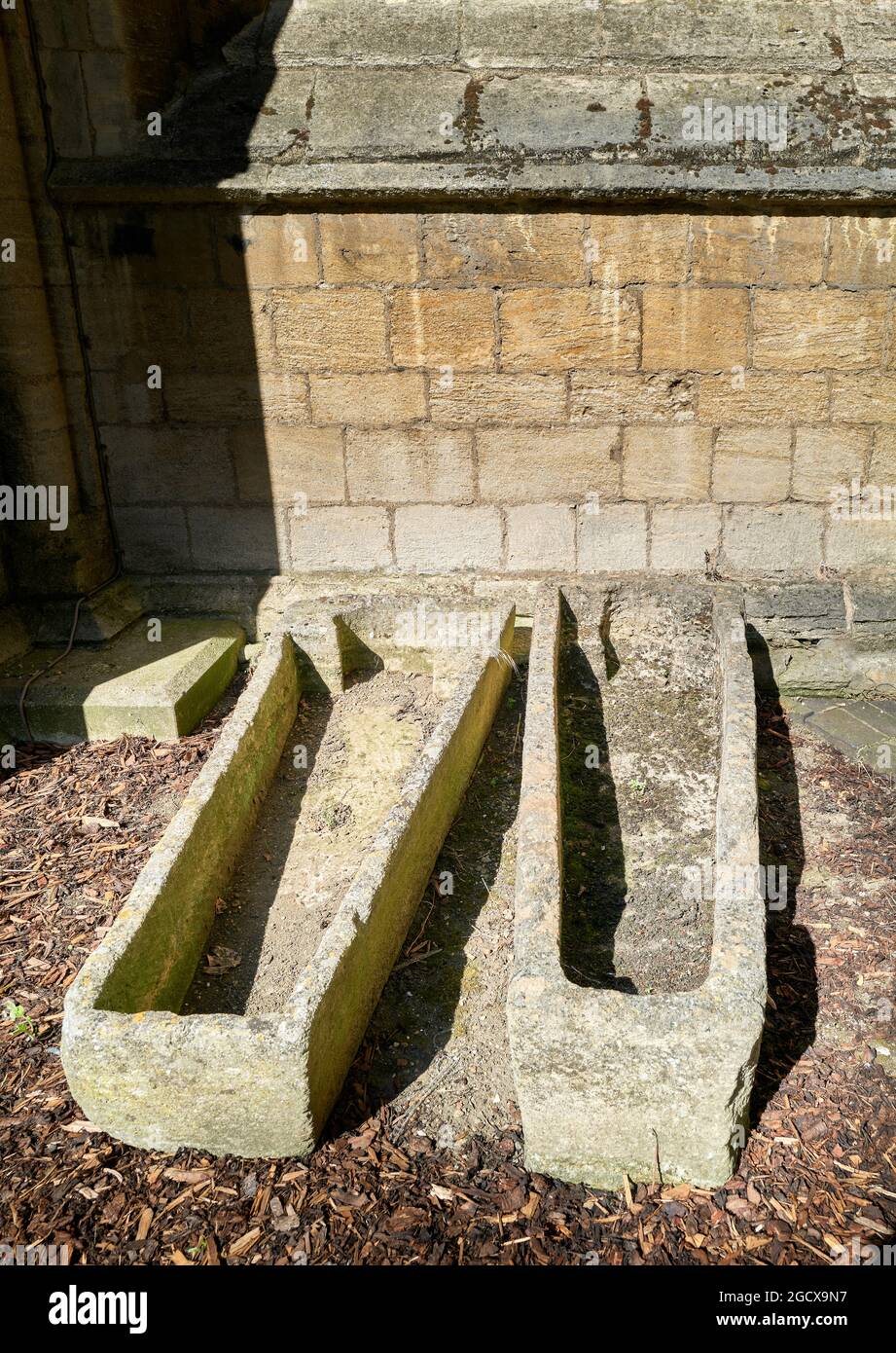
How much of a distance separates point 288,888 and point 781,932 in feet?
6.13

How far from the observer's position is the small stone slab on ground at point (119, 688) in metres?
5.18

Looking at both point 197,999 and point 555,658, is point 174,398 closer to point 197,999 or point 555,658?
point 555,658

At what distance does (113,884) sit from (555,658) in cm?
219

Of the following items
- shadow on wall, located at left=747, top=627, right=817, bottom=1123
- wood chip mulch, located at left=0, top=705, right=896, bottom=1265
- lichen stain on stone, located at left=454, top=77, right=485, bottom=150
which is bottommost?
shadow on wall, located at left=747, top=627, right=817, bottom=1123

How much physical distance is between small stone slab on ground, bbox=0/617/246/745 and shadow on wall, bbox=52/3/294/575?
2.26 ft

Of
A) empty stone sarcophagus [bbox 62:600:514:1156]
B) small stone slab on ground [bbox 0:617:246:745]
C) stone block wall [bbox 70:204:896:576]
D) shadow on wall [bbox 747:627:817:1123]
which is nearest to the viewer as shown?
empty stone sarcophagus [bbox 62:600:514:1156]

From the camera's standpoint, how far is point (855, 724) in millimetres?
5379

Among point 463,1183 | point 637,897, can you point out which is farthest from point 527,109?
point 463,1183

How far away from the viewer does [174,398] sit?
5730 millimetres

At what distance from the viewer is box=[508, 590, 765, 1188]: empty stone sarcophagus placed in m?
2.78

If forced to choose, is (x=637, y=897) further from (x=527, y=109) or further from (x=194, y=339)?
(x=527, y=109)

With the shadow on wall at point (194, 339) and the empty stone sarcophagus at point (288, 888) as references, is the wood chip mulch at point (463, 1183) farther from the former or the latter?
the shadow on wall at point (194, 339)

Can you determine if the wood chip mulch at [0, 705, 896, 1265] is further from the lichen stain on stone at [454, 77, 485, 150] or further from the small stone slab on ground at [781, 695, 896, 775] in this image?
the lichen stain on stone at [454, 77, 485, 150]

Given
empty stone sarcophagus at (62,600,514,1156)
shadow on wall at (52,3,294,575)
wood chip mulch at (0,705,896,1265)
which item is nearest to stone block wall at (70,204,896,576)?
shadow on wall at (52,3,294,575)
